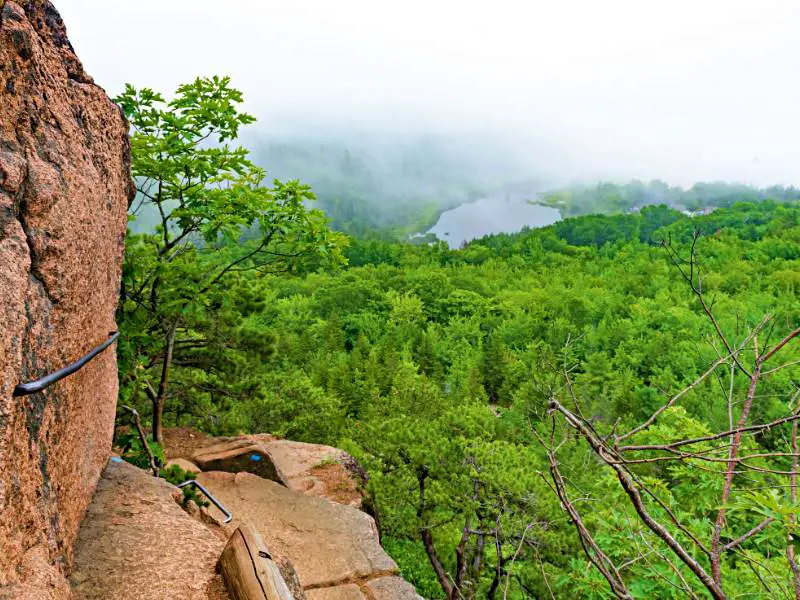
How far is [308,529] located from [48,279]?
5.91 metres

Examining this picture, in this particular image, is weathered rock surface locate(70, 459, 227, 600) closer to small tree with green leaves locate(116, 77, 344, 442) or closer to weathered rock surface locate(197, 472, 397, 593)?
small tree with green leaves locate(116, 77, 344, 442)

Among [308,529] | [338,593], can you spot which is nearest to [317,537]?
[308,529]

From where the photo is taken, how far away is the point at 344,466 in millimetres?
11070

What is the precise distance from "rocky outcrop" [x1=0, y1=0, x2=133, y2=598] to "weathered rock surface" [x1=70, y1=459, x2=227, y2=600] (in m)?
0.13

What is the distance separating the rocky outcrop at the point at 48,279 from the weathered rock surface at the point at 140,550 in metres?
0.13

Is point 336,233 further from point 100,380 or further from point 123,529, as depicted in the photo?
point 123,529

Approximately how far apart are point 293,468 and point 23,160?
9.32 metres

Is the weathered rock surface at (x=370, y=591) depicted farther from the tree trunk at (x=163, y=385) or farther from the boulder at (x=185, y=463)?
the boulder at (x=185, y=463)

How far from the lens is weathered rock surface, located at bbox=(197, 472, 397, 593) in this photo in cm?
656

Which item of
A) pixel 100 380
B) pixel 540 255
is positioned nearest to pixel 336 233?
pixel 100 380

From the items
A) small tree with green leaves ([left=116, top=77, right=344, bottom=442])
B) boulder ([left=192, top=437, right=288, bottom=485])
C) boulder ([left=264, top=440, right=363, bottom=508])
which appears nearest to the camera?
small tree with green leaves ([left=116, top=77, right=344, bottom=442])

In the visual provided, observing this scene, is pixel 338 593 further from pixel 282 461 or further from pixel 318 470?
pixel 282 461

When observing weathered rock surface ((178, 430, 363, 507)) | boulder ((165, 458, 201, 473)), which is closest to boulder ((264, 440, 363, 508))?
weathered rock surface ((178, 430, 363, 507))

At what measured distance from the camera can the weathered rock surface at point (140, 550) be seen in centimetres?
287
